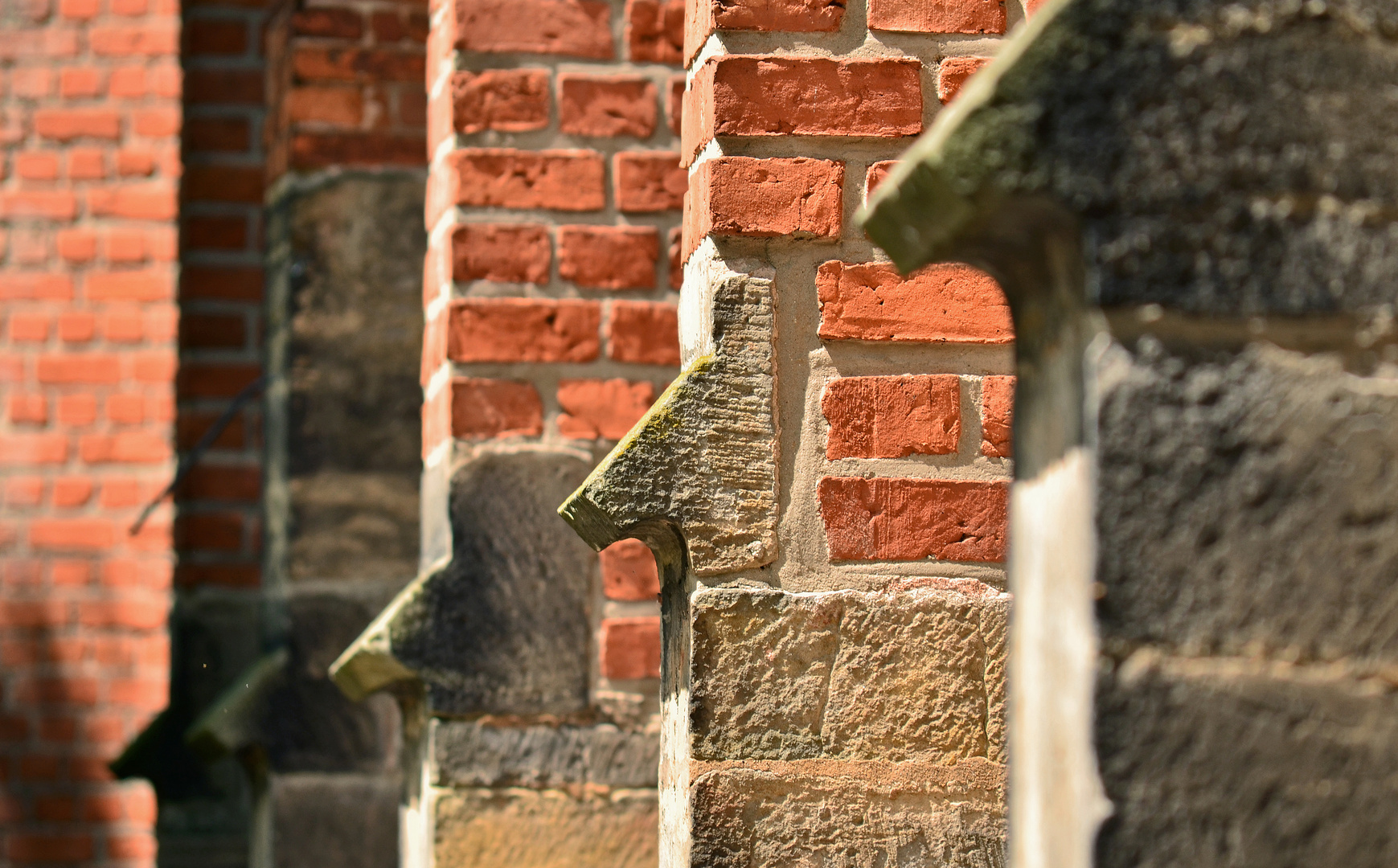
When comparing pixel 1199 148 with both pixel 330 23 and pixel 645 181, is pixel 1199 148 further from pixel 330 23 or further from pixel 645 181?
pixel 330 23

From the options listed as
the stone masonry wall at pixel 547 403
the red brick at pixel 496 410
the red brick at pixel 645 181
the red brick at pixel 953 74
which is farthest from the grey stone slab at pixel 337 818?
the red brick at pixel 953 74

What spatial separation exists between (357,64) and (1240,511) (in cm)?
249

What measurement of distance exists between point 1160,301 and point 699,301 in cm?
83

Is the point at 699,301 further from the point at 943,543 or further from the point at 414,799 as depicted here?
the point at 414,799

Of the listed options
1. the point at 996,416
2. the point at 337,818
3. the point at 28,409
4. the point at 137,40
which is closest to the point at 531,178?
the point at 996,416

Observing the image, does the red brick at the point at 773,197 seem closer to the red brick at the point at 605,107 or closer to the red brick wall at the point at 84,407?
the red brick at the point at 605,107

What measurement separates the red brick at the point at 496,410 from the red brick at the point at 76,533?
1607 mm

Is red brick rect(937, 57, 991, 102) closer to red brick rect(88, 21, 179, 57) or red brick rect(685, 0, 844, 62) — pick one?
red brick rect(685, 0, 844, 62)

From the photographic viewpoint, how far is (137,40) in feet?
11.4

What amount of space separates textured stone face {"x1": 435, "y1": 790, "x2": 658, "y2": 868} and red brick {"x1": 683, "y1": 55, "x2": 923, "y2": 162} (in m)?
1.20

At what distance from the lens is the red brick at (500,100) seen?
2.29 metres

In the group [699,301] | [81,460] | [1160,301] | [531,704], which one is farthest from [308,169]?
[1160,301]

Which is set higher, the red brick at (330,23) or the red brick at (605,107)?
the red brick at (330,23)

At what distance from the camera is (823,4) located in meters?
1.60
